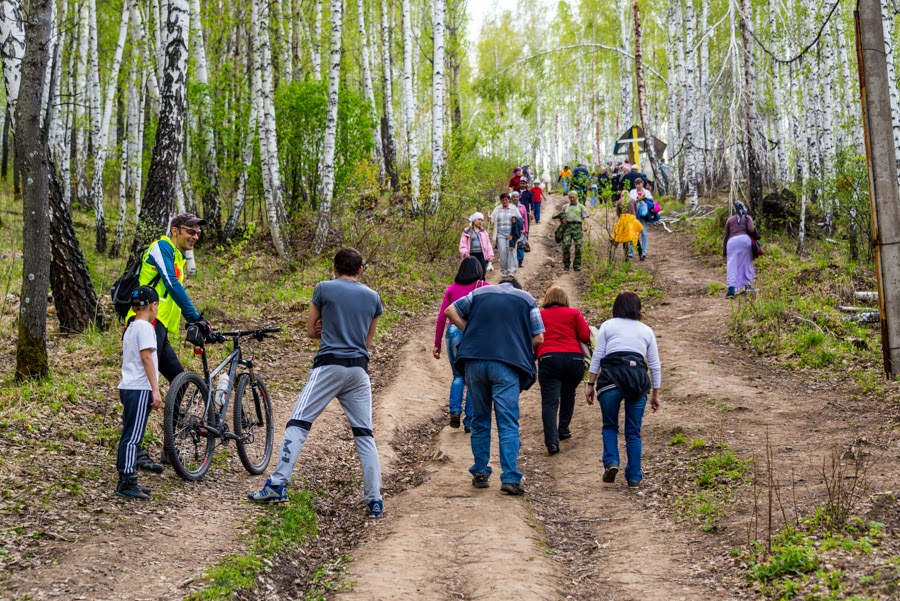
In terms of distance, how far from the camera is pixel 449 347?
28.6ft

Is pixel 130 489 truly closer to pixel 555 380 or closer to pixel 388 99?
pixel 555 380

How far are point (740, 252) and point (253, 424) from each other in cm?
1071

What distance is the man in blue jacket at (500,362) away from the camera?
21.8 feet

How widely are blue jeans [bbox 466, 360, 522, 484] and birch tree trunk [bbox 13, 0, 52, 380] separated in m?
4.21

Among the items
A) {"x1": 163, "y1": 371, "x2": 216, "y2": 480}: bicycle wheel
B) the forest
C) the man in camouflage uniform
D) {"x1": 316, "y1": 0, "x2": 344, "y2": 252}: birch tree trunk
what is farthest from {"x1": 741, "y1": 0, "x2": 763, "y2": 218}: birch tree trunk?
{"x1": 163, "y1": 371, "x2": 216, "y2": 480}: bicycle wheel

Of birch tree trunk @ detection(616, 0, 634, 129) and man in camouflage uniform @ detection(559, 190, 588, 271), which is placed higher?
birch tree trunk @ detection(616, 0, 634, 129)

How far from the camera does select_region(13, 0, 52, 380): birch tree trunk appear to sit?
7.36 meters

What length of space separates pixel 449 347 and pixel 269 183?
29.6ft

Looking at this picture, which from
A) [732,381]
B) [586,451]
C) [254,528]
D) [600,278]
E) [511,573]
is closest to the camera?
[511,573]

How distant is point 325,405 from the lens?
19.3 feet

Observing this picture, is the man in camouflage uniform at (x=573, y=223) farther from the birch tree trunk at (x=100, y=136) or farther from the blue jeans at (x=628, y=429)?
the blue jeans at (x=628, y=429)

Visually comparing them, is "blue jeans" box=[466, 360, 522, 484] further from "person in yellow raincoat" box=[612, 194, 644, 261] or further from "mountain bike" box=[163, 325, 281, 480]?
"person in yellow raincoat" box=[612, 194, 644, 261]


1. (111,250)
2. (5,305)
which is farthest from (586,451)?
(111,250)

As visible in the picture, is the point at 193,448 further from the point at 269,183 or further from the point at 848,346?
the point at 269,183
